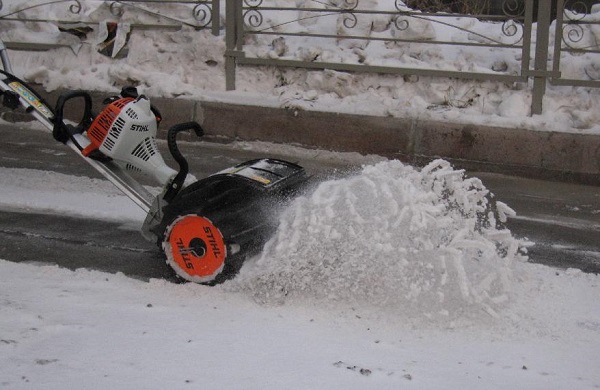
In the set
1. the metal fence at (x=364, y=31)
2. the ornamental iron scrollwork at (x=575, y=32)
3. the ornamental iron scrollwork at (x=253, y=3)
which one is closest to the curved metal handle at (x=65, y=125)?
the metal fence at (x=364, y=31)

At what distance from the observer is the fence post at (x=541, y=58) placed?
8.20m

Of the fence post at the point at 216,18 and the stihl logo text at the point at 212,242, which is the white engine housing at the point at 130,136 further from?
the fence post at the point at 216,18

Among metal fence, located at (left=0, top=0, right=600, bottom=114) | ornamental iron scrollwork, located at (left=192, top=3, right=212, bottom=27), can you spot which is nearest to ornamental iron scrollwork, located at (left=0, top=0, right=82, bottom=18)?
metal fence, located at (left=0, top=0, right=600, bottom=114)

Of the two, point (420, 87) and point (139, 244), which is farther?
point (420, 87)

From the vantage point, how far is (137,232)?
5.69m

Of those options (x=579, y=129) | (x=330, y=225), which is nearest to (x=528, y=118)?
(x=579, y=129)

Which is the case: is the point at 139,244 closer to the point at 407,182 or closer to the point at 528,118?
the point at 407,182

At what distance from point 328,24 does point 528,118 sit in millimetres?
2317

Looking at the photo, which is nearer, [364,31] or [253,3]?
[364,31]

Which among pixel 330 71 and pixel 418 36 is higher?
pixel 418 36

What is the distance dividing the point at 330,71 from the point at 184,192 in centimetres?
454

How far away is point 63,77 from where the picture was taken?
9219mm

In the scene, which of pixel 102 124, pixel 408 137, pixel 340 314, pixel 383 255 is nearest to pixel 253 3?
pixel 408 137

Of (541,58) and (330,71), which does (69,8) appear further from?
(541,58)
